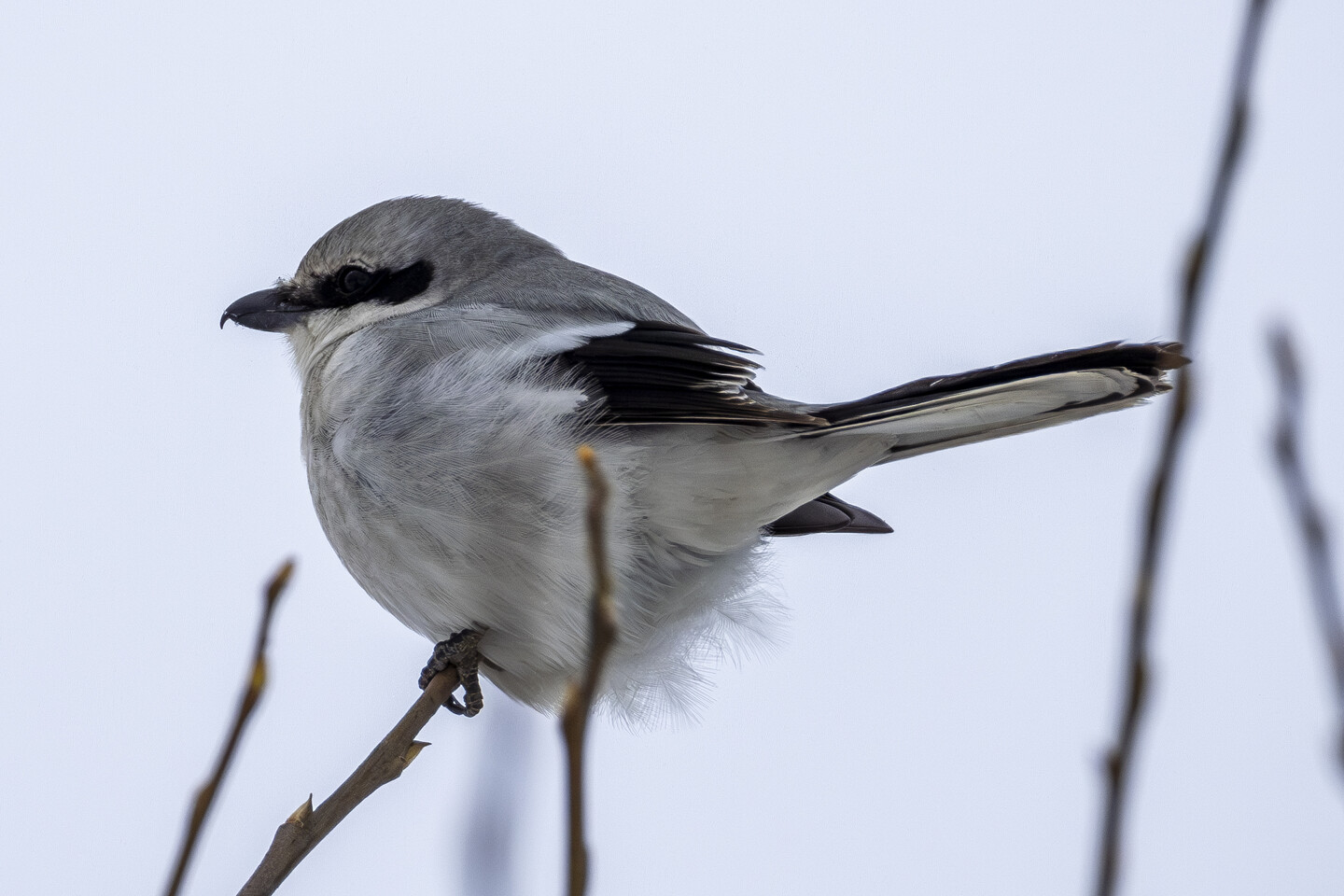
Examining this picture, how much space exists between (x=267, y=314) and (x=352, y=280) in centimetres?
26

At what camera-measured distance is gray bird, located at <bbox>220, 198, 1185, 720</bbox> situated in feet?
9.05

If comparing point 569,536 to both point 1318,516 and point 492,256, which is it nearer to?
point 492,256

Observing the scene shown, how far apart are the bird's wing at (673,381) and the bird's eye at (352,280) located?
0.90m

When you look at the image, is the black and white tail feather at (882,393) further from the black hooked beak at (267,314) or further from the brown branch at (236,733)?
the brown branch at (236,733)

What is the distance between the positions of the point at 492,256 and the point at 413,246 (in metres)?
0.22

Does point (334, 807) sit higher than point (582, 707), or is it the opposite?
point (582, 707)

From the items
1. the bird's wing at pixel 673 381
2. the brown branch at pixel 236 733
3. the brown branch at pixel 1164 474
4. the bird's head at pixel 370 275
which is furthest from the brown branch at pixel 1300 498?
the bird's head at pixel 370 275

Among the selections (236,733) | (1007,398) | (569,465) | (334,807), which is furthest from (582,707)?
(569,465)

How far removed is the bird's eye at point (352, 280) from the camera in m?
3.60

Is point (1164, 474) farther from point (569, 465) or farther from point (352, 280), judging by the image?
point (352, 280)

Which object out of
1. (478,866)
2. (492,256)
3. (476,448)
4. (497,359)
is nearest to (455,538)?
(476,448)

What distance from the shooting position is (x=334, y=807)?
1700 mm

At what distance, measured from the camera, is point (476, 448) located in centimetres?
280

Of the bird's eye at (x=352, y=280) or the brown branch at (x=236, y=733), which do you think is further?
the bird's eye at (x=352, y=280)
